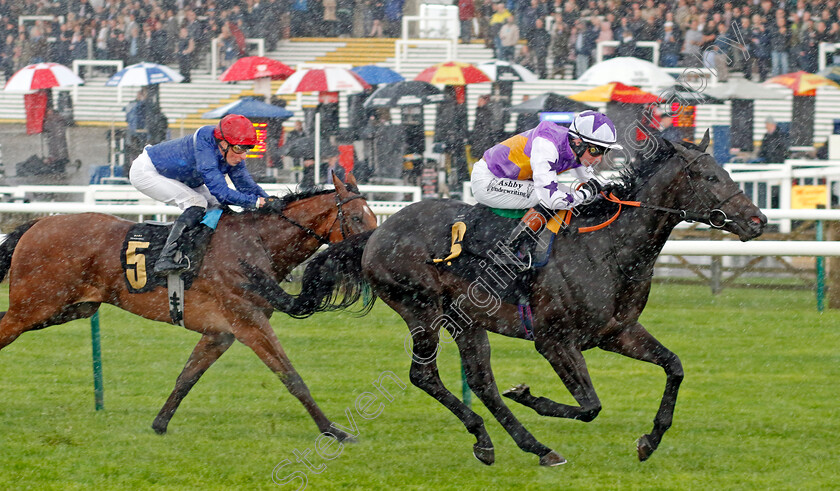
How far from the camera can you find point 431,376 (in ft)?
16.6

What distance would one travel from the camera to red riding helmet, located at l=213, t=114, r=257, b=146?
5.45m

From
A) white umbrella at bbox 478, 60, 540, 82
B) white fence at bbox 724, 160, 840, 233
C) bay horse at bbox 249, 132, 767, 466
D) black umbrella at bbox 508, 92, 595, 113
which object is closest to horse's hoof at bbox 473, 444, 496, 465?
bay horse at bbox 249, 132, 767, 466

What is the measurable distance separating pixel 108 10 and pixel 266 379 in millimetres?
14425

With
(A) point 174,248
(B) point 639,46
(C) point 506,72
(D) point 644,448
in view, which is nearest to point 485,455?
(D) point 644,448

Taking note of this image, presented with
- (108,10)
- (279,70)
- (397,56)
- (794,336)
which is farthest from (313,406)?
(108,10)

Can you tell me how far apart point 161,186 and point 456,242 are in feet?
5.55

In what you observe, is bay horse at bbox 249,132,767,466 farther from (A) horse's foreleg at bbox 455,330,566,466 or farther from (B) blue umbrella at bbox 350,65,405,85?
(B) blue umbrella at bbox 350,65,405,85

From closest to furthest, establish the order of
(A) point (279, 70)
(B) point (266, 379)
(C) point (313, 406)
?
(C) point (313, 406) < (B) point (266, 379) < (A) point (279, 70)

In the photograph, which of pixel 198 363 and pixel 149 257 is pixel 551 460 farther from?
pixel 149 257

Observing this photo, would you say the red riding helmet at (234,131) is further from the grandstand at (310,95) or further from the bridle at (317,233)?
the grandstand at (310,95)

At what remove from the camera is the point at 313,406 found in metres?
5.22

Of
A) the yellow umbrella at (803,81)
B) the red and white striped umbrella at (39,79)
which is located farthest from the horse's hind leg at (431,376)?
the red and white striped umbrella at (39,79)

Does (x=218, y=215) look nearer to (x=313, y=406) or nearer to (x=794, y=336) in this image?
(x=313, y=406)

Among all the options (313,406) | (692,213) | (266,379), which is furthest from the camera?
(266,379)
